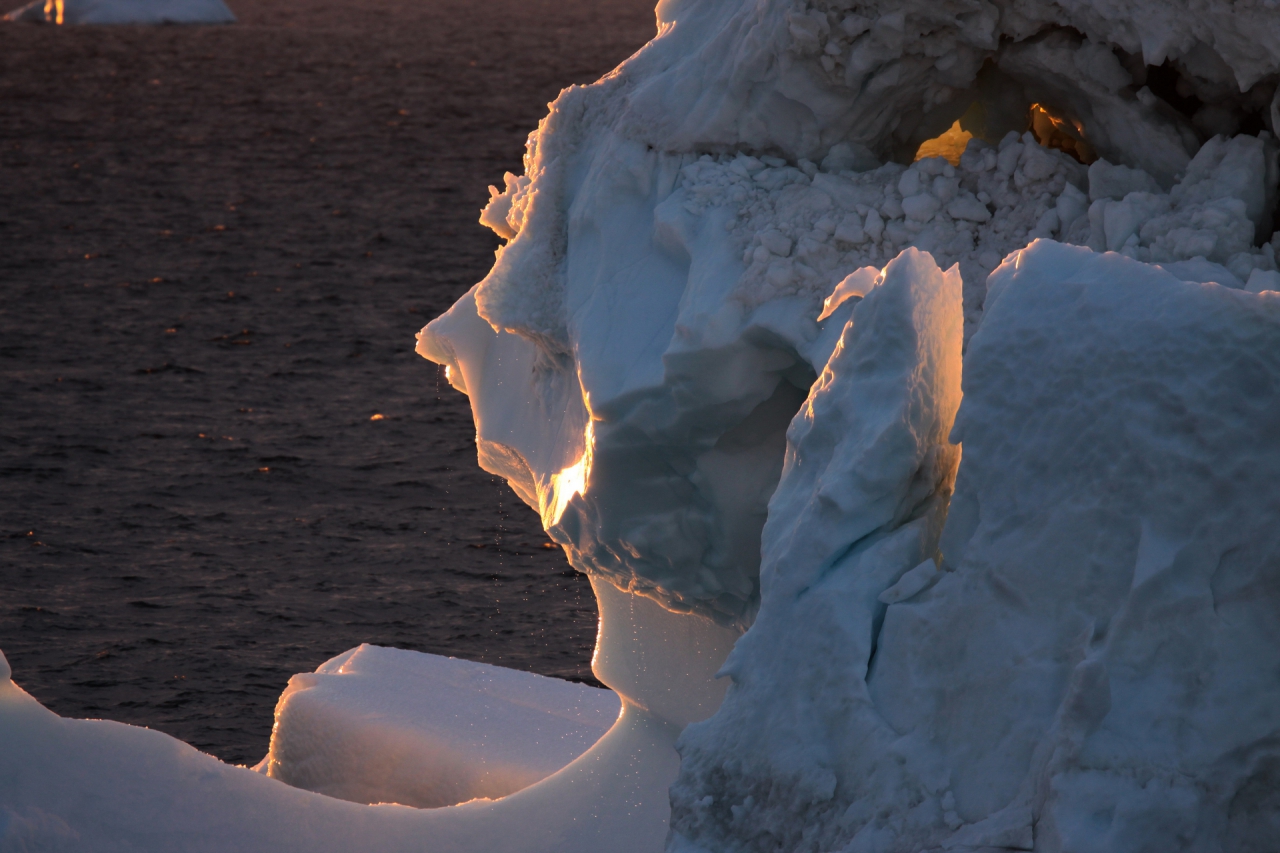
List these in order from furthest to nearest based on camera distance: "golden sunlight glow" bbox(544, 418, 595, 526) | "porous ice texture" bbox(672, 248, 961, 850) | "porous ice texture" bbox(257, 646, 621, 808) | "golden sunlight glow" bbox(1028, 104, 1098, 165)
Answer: "porous ice texture" bbox(257, 646, 621, 808) < "golden sunlight glow" bbox(544, 418, 595, 526) < "golden sunlight glow" bbox(1028, 104, 1098, 165) < "porous ice texture" bbox(672, 248, 961, 850)

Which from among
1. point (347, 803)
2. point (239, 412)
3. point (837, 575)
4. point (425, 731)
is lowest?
point (239, 412)

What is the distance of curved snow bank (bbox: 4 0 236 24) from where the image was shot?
21562 mm

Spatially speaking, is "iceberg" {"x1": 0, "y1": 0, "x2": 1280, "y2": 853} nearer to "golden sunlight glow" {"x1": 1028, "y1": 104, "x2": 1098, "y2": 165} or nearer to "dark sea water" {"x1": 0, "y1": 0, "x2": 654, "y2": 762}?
"golden sunlight glow" {"x1": 1028, "y1": 104, "x2": 1098, "y2": 165}

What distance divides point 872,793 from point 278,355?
7.46 m

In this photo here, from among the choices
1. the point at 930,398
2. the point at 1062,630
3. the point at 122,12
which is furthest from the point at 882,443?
the point at 122,12

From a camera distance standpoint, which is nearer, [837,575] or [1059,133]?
[837,575]

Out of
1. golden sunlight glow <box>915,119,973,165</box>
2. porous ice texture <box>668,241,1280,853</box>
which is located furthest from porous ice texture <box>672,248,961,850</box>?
golden sunlight glow <box>915,119,973,165</box>

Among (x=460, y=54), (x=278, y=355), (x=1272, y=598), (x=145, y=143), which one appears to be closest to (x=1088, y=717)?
(x=1272, y=598)

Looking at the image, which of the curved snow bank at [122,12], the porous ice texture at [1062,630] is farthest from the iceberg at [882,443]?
the curved snow bank at [122,12]

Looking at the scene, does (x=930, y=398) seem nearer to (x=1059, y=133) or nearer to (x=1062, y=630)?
(x=1062, y=630)

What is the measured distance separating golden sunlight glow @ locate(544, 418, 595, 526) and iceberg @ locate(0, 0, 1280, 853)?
0.02 meters

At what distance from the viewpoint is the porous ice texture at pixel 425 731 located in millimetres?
4105

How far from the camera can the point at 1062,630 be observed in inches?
75.6

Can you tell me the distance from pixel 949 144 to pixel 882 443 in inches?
43.7
